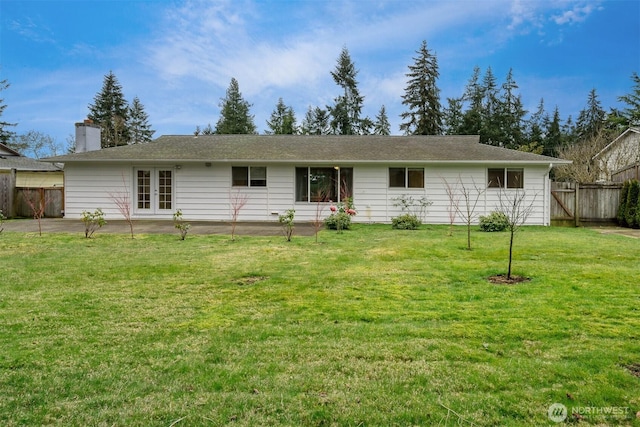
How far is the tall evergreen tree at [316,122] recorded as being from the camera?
120ft

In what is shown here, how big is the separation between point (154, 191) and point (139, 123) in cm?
3330

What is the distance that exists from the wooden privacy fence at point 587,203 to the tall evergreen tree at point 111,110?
125 ft

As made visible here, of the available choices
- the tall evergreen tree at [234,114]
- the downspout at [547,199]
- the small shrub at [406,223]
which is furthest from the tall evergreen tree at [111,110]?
the downspout at [547,199]

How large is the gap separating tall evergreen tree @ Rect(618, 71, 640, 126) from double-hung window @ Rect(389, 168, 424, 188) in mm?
22533

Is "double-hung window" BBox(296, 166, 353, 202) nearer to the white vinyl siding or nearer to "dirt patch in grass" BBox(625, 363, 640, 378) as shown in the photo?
A: the white vinyl siding

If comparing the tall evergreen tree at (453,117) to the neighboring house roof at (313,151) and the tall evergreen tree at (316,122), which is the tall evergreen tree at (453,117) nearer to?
the tall evergreen tree at (316,122)

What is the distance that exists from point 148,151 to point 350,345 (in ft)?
46.7

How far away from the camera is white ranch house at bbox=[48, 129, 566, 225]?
1380cm

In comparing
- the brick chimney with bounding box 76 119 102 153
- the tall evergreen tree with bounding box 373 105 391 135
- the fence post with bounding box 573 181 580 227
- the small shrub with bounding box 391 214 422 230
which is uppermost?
the tall evergreen tree with bounding box 373 105 391 135

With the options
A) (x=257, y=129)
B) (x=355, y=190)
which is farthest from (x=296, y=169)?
(x=257, y=129)

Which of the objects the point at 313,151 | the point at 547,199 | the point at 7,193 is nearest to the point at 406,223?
the point at 313,151

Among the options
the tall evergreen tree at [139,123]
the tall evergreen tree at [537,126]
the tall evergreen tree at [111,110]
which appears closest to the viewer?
the tall evergreen tree at [537,126]

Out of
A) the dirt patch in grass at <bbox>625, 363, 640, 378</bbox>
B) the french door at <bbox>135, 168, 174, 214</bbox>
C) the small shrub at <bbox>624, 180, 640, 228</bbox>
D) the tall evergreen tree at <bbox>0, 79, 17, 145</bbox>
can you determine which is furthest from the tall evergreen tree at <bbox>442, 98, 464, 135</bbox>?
the tall evergreen tree at <bbox>0, 79, 17, 145</bbox>

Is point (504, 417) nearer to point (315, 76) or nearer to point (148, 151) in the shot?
point (148, 151)
